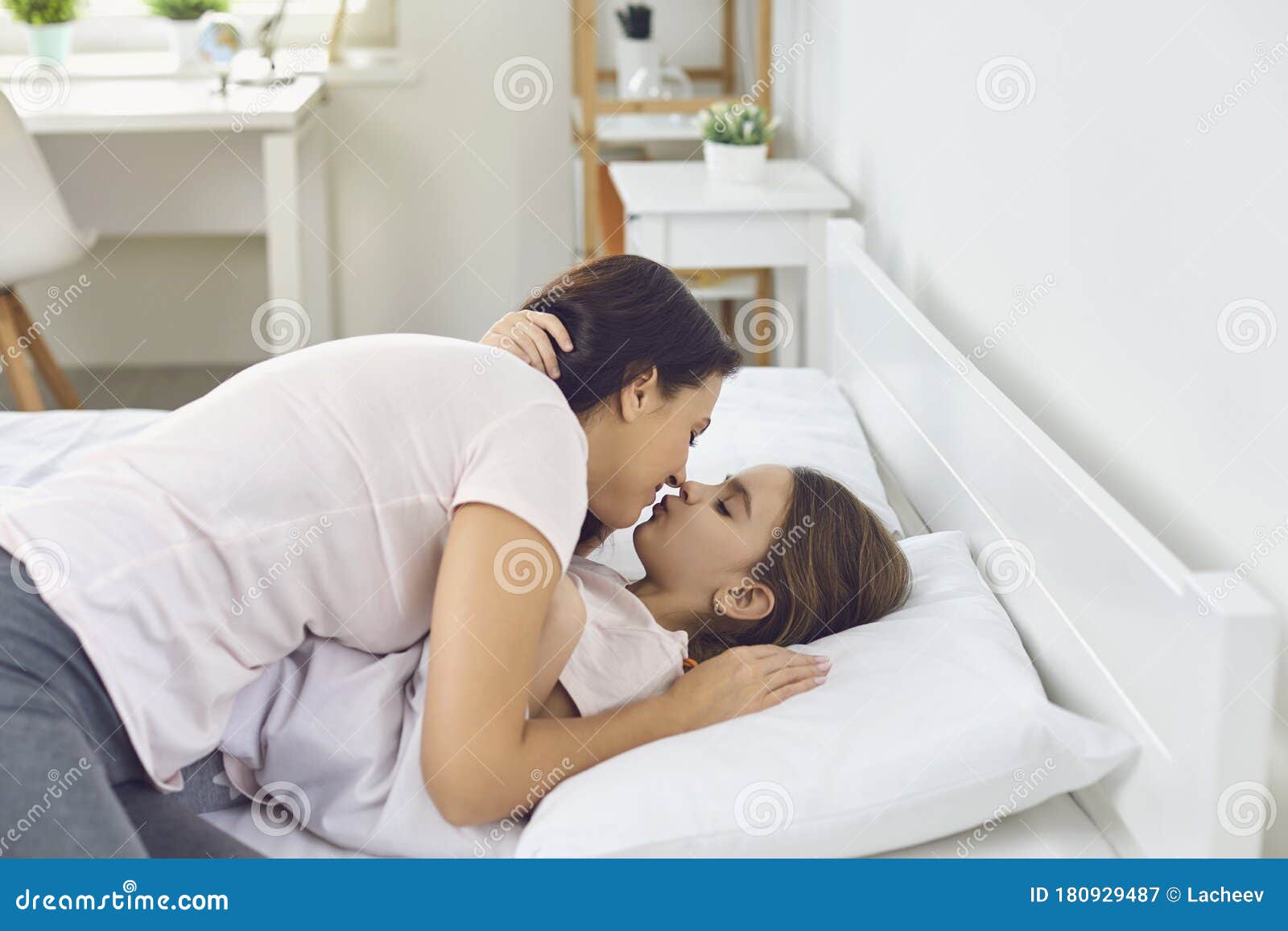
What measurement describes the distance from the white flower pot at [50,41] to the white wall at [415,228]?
0.50 meters

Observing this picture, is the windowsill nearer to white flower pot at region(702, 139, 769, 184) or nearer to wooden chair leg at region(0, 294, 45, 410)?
wooden chair leg at region(0, 294, 45, 410)

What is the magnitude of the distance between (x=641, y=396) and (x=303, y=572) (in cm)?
32

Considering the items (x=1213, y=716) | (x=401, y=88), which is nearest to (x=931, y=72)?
(x=1213, y=716)

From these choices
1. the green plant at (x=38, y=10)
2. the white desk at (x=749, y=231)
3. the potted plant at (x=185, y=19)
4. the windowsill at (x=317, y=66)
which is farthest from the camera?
the windowsill at (x=317, y=66)

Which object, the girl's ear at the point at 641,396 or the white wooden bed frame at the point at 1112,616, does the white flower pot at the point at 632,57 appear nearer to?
the white wooden bed frame at the point at 1112,616

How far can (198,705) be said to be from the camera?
0.98 meters

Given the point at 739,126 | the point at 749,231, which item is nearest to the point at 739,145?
the point at 739,126

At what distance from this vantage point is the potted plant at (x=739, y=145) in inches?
97.1

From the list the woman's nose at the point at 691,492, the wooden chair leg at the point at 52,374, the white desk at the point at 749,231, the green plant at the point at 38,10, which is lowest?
the wooden chair leg at the point at 52,374

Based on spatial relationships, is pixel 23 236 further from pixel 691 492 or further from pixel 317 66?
pixel 691 492

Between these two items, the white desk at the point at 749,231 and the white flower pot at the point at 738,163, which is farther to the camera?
the white flower pot at the point at 738,163

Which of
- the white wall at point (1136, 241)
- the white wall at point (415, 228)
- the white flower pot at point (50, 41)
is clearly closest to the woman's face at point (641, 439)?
the white wall at point (1136, 241)

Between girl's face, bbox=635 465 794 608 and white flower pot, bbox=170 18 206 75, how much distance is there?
2517 millimetres
